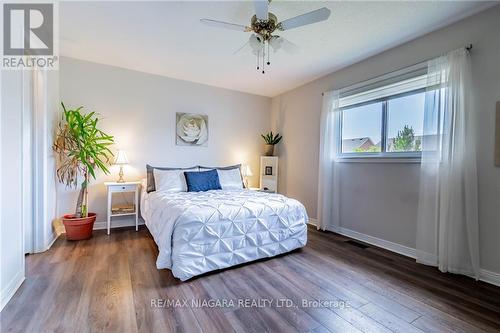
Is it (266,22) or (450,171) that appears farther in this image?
(450,171)

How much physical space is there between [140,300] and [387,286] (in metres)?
2.06

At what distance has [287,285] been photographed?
1987 millimetres

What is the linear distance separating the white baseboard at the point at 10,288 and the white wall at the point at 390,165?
3.64 metres

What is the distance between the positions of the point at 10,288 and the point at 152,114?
8.99 ft

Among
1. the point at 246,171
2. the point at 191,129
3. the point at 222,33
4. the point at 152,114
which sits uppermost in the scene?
the point at 222,33

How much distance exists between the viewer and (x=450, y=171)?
7.23ft

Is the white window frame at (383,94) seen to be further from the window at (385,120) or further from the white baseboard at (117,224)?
the white baseboard at (117,224)

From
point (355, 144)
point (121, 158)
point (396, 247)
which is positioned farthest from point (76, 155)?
point (396, 247)

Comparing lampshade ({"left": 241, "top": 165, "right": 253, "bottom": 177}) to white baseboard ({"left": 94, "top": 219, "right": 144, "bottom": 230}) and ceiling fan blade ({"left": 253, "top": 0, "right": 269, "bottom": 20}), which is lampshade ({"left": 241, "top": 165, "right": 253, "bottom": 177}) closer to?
white baseboard ({"left": 94, "top": 219, "right": 144, "bottom": 230})

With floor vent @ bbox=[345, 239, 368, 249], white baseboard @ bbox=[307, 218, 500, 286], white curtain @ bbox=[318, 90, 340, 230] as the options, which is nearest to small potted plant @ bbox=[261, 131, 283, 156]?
white curtain @ bbox=[318, 90, 340, 230]

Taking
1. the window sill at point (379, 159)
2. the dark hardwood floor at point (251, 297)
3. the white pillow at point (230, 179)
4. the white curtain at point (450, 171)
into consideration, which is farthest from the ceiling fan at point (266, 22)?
the dark hardwood floor at point (251, 297)

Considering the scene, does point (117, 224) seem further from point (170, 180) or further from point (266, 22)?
point (266, 22)

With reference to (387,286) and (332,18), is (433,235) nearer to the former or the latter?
(387,286)

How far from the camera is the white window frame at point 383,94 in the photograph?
8.49 feet
